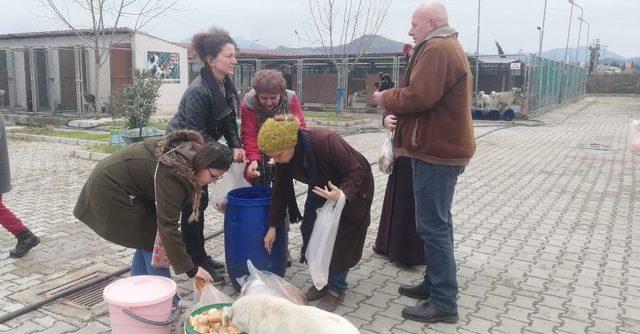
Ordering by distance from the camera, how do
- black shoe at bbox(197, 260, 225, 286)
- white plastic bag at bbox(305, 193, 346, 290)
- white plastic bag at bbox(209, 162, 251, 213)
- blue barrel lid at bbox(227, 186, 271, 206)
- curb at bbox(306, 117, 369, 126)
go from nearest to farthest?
white plastic bag at bbox(305, 193, 346, 290), blue barrel lid at bbox(227, 186, 271, 206), white plastic bag at bbox(209, 162, 251, 213), black shoe at bbox(197, 260, 225, 286), curb at bbox(306, 117, 369, 126)

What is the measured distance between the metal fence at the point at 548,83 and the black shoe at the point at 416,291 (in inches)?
632

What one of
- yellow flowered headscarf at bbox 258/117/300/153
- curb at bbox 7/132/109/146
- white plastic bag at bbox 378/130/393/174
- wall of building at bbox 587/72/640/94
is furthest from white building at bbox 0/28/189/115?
wall of building at bbox 587/72/640/94

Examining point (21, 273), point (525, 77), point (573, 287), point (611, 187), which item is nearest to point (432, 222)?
point (573, 287)

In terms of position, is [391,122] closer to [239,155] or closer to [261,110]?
[261,110]

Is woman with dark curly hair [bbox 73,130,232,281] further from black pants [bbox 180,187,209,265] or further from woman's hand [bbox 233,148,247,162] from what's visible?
woman's hand [bbox 233,148,247,162]

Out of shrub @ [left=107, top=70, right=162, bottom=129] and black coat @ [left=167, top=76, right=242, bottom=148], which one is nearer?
black coat @ [left=167, top=76, right=242, bottom=148]

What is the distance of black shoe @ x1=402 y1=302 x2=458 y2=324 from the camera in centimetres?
333

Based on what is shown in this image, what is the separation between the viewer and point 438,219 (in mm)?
3164

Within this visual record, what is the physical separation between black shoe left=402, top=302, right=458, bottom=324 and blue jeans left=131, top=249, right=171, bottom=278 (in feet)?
5.10

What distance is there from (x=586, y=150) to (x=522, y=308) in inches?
356

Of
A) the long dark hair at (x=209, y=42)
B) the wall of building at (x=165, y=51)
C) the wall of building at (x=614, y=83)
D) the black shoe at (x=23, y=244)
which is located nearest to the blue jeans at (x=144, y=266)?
the long dark hair at (x=209, y=42)

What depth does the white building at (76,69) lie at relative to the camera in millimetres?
15883

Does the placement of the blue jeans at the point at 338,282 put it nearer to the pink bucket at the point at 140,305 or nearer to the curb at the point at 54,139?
the pink bucket at the point at 140,305

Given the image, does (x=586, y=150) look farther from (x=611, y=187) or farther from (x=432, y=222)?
(x=432, y=222)
